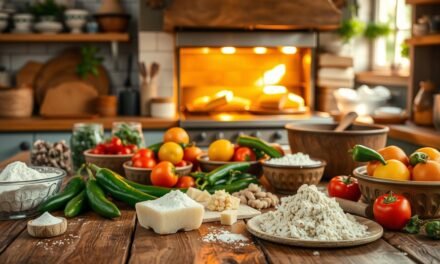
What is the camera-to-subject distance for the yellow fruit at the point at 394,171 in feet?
5.91

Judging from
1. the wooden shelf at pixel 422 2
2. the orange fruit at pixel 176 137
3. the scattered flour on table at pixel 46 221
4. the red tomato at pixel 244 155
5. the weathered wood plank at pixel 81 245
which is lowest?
the weathered wood plank at pixel 81 245

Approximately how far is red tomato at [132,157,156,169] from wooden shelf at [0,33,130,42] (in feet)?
9.38

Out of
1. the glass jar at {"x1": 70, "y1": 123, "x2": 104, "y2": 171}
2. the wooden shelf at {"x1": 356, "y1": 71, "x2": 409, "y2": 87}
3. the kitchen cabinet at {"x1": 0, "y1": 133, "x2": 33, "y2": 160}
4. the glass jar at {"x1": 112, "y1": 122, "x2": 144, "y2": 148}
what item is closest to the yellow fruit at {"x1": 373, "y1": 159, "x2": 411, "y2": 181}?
the glass jar at {"x1": 112, "y1": 122, "x2": 144, "y2": 148}

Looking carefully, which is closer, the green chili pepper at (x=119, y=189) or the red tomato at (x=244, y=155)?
the green chili pepper at (x=119, y=189)

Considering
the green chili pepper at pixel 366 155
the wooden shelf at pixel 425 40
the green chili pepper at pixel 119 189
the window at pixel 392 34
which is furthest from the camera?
the window at pixel 392 34

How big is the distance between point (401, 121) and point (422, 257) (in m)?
2.86

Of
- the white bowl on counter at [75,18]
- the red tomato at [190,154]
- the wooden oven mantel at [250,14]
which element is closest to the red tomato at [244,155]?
the red tomato at [190,154]

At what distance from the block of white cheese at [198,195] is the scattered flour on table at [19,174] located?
1.47ft

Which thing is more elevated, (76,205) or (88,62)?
(88,62)

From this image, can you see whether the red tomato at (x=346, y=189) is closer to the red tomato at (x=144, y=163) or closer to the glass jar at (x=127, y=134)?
the red tomato at (x=144, y=163)

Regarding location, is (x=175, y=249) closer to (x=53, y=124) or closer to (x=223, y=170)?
(x=223, y=170)

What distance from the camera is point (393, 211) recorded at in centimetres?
169

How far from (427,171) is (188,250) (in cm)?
71

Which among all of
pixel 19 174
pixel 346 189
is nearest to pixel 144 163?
pixel 19 174
